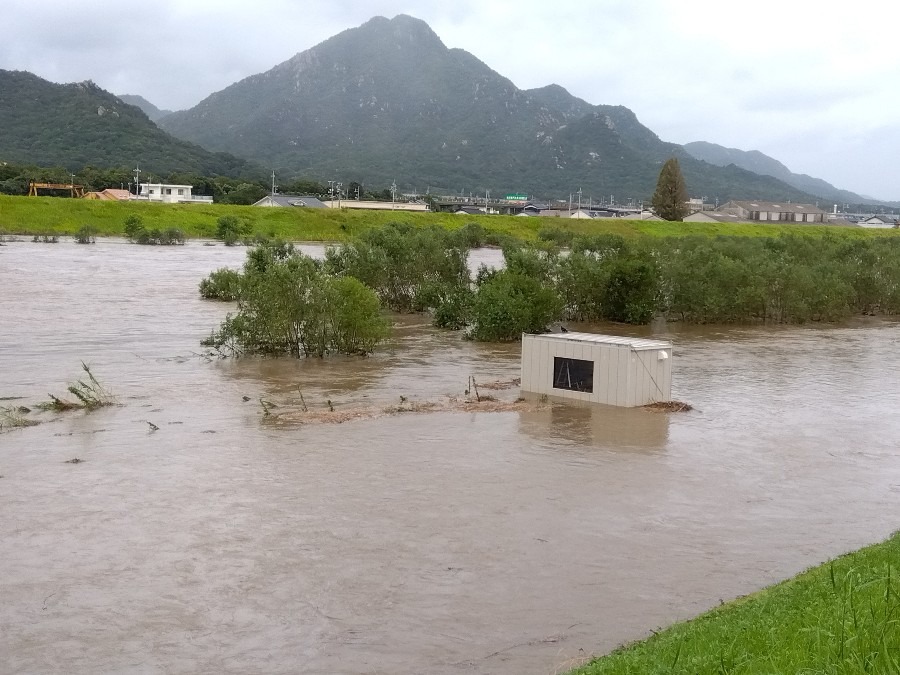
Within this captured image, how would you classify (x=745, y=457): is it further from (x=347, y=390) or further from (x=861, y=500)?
(x=347, y=390)

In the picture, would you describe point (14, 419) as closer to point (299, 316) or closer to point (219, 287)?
point (299, 316)

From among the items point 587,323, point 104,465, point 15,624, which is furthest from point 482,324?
point 15,624

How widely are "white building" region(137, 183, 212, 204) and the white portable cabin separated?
9294 cm

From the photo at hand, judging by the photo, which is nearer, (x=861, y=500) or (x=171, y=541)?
(x=171, y=541)

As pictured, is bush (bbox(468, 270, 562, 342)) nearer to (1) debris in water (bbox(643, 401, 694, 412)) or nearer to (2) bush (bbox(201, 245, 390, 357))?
(2) bush (bbox(201, 245, 390, 357))

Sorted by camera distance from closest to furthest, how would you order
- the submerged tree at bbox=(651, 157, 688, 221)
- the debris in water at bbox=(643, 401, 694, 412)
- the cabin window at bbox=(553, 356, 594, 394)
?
the debris in water at bbox=(643, 401, 694, 412), the cabin window at bbox=(553, 356, 594, 394), the submerged tree at bbox=(651, 157, 688, 221)

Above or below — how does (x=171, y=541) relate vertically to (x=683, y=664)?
below

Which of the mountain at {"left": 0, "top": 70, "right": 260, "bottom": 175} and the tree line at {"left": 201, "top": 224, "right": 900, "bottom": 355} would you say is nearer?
the tree line at {"left": 201, "top": 224, "right": 900, "bottom": 355}

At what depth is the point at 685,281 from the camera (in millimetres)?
42844

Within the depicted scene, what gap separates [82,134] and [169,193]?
153ft

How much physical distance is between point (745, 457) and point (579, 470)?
12.0 feet

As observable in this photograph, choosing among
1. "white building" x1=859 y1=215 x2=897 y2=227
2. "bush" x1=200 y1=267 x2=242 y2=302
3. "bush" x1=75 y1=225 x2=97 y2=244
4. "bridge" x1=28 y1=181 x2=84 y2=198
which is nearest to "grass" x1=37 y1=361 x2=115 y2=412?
"bush" x1=200 y1=267 x2=242 y2=302

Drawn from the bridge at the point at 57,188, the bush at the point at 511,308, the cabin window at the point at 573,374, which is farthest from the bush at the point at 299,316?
the bridge at the point at 57,188

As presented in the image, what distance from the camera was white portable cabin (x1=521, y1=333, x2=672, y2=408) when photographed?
73.8 ft
